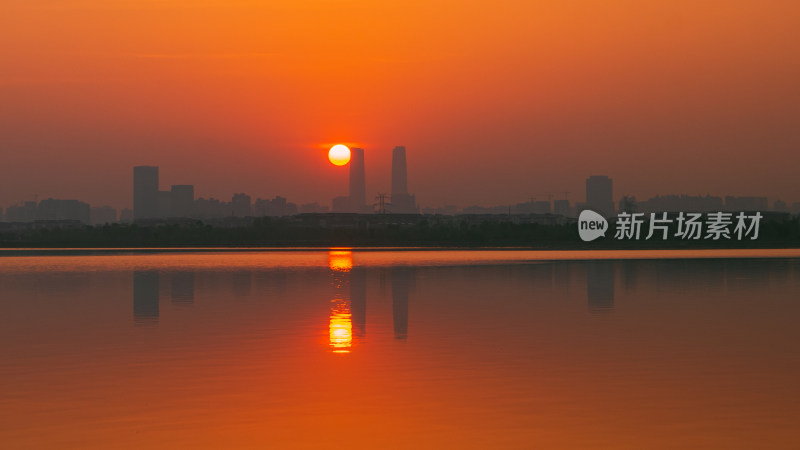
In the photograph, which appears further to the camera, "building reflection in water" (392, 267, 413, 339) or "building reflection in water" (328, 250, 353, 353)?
"building reflection in water" (392, 267, 413, 339)

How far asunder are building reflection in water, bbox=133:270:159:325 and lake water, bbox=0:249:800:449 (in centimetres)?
25

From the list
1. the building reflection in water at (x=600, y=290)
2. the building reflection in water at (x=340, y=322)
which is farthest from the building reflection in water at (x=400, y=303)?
the building reflection in water at (x=600, y=290)

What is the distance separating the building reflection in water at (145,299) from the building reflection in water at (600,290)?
1544 centimetres

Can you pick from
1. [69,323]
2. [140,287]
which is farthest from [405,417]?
[140,287]

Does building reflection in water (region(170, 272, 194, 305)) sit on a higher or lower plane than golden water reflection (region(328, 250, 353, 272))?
lower

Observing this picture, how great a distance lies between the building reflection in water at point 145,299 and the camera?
34344 mm

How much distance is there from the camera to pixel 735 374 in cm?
2105

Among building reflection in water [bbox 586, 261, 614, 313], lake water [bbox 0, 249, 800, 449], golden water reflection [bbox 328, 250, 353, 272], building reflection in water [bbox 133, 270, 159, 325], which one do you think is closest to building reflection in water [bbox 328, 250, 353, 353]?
lake water [bbox 0, 249, 800, 449]

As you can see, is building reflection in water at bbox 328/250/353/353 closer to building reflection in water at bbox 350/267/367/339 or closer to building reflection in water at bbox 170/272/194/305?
building reflection in water at bbox 350/267/367/339

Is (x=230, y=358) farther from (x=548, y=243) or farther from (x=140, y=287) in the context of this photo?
(x=548, y=243)

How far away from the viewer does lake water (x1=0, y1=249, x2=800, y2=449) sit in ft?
50.8

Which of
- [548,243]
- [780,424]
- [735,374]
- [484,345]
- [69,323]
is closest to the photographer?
[780,424]

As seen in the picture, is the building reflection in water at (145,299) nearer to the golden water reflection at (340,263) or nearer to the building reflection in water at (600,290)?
the building reflection in water at (600,290)

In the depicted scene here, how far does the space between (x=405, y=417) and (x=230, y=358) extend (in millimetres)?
8339
